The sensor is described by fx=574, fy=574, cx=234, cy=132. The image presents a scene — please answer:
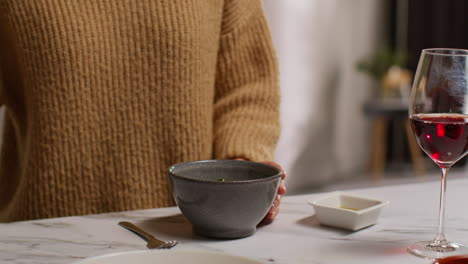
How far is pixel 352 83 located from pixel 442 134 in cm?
430

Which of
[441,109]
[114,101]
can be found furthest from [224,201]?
[114,101]

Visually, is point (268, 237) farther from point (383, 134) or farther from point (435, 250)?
point (383, 134)

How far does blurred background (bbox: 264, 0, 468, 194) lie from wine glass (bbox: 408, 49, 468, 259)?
126 inches

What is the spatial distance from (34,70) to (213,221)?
55 cm

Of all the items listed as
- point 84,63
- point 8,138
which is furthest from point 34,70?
point 8,138

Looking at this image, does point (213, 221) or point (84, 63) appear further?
point (84, 63)

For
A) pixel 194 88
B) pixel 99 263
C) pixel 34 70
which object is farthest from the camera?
pixel 194 88

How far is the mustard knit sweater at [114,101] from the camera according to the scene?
3.60ft

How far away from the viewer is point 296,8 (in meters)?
4.06

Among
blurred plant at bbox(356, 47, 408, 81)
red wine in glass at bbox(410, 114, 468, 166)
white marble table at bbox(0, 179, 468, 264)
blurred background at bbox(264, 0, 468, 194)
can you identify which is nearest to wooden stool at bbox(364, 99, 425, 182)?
blurred background at bbox(264, 0, 468, 194)

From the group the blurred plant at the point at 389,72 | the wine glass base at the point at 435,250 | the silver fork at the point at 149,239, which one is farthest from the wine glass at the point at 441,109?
the blurred plant at the point at 389,72

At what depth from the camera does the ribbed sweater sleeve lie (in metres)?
1.22

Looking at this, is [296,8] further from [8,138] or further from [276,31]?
[8,138]

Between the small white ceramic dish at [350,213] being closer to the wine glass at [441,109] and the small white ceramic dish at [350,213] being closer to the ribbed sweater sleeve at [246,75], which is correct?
the wine glass at [441,109]
